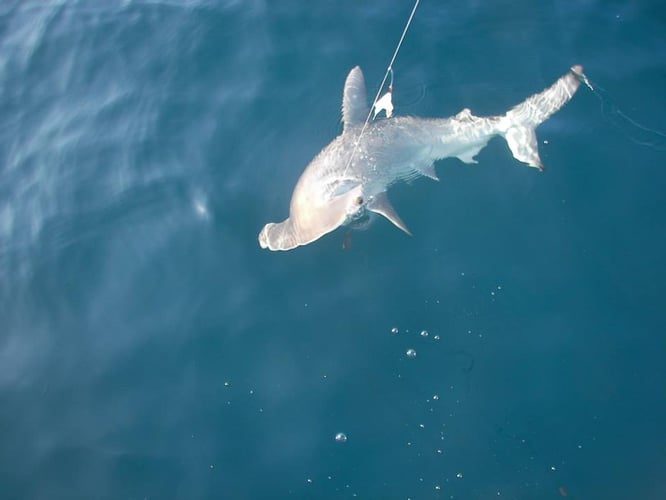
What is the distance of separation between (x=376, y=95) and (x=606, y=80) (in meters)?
3.76

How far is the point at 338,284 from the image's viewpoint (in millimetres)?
7062

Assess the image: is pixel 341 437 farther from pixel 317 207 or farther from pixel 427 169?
pixel 427 169

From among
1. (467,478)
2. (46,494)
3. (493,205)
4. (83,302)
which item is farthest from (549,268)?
(46,494)

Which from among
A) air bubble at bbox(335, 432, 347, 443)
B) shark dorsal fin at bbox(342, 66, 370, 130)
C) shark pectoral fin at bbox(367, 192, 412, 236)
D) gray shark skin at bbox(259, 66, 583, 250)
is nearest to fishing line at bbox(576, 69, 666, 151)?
gray shark skin at bbox(259, 66, 583, 250)

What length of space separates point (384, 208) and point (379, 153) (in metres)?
0.80

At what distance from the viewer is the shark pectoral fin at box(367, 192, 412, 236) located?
6.80 m

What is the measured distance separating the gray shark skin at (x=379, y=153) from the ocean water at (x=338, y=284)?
13.9 inches

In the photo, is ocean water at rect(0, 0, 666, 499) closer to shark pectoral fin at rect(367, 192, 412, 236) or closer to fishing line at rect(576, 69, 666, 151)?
fishing line at rect(576, 69, 666, 151)

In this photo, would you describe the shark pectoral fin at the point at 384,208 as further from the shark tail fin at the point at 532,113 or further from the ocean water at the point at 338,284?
the shark tail fin at the point at 532,113

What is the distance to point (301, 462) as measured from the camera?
245 inches

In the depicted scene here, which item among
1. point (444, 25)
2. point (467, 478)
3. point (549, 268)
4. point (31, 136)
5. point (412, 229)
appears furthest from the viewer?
point (31, 136)

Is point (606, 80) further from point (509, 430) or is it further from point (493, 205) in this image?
point (509, 430)

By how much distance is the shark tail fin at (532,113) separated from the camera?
7359mm

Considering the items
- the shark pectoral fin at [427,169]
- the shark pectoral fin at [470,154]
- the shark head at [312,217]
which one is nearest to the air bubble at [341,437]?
the shark head at [312,217]
